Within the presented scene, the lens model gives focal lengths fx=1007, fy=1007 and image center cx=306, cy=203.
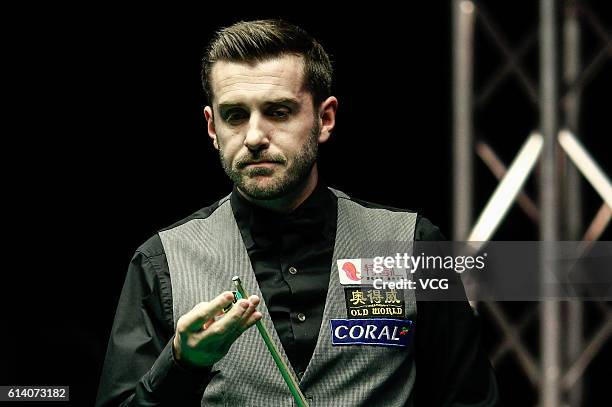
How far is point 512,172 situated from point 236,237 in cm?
117

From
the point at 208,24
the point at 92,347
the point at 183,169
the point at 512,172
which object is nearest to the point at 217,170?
the point at 183,169

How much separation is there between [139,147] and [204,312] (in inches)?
98.1

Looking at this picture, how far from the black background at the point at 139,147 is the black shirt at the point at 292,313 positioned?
1.59 m

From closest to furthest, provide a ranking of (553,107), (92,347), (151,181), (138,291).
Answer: (138,291) → (553,107) → (92,347) → (151,181)

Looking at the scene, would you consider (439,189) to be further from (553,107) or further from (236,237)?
(236,237)

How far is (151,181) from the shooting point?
13.2ft

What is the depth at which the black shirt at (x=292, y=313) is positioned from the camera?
1930 mm

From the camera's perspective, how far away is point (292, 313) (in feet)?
6.51

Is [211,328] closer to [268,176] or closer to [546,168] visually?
[268,176]

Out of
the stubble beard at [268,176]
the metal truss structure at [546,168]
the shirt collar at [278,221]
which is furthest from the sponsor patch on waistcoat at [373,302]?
the metal truss structure at [546,168]

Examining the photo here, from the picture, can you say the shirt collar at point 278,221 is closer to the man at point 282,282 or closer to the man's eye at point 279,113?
the man at point 282,282

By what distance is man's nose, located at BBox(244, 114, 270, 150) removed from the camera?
1904 mm

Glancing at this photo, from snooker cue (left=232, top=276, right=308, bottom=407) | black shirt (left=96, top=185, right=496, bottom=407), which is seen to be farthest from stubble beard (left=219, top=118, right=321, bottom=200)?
snooker cue (left=232, top=276, right=308, bottom=407)

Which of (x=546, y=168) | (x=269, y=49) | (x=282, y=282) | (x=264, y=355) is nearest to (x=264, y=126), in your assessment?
(x=269, y=49)
